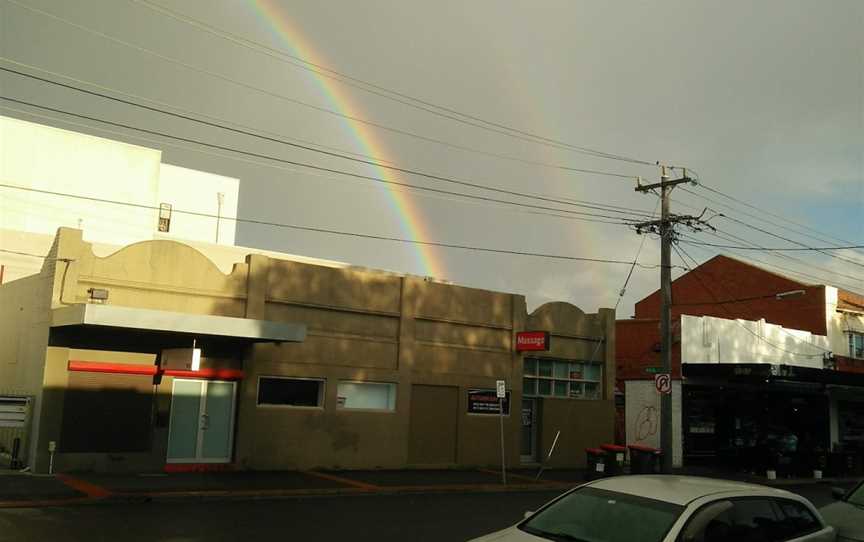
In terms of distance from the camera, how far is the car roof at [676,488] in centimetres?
604

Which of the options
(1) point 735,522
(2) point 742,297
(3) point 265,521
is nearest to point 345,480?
(3) point 265,521

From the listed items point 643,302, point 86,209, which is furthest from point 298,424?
point 643,302

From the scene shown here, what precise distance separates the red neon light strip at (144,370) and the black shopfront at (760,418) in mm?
19290

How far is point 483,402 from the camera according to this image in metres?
25.4

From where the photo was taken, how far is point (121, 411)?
18.3 meters

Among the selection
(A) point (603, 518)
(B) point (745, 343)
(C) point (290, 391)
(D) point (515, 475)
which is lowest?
(D) point (515, 475)

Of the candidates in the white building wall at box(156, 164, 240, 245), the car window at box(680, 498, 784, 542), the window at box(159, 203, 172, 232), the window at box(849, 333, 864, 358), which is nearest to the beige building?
the car window at box(680, 498, 784, 542)

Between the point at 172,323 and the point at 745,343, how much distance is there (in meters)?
26.5

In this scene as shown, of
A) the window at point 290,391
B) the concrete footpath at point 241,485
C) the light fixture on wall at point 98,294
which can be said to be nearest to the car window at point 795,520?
the concrete footpath at point 241,485

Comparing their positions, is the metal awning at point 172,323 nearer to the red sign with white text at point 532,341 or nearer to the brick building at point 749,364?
the red sign with white text at point 532,341

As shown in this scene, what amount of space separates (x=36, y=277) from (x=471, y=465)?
13.9 metres

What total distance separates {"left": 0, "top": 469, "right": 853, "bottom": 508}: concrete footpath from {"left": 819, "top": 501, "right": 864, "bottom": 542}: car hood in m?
11.2

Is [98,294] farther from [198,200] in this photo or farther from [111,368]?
[198,200]

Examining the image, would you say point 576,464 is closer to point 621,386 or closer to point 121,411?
point 621,386
